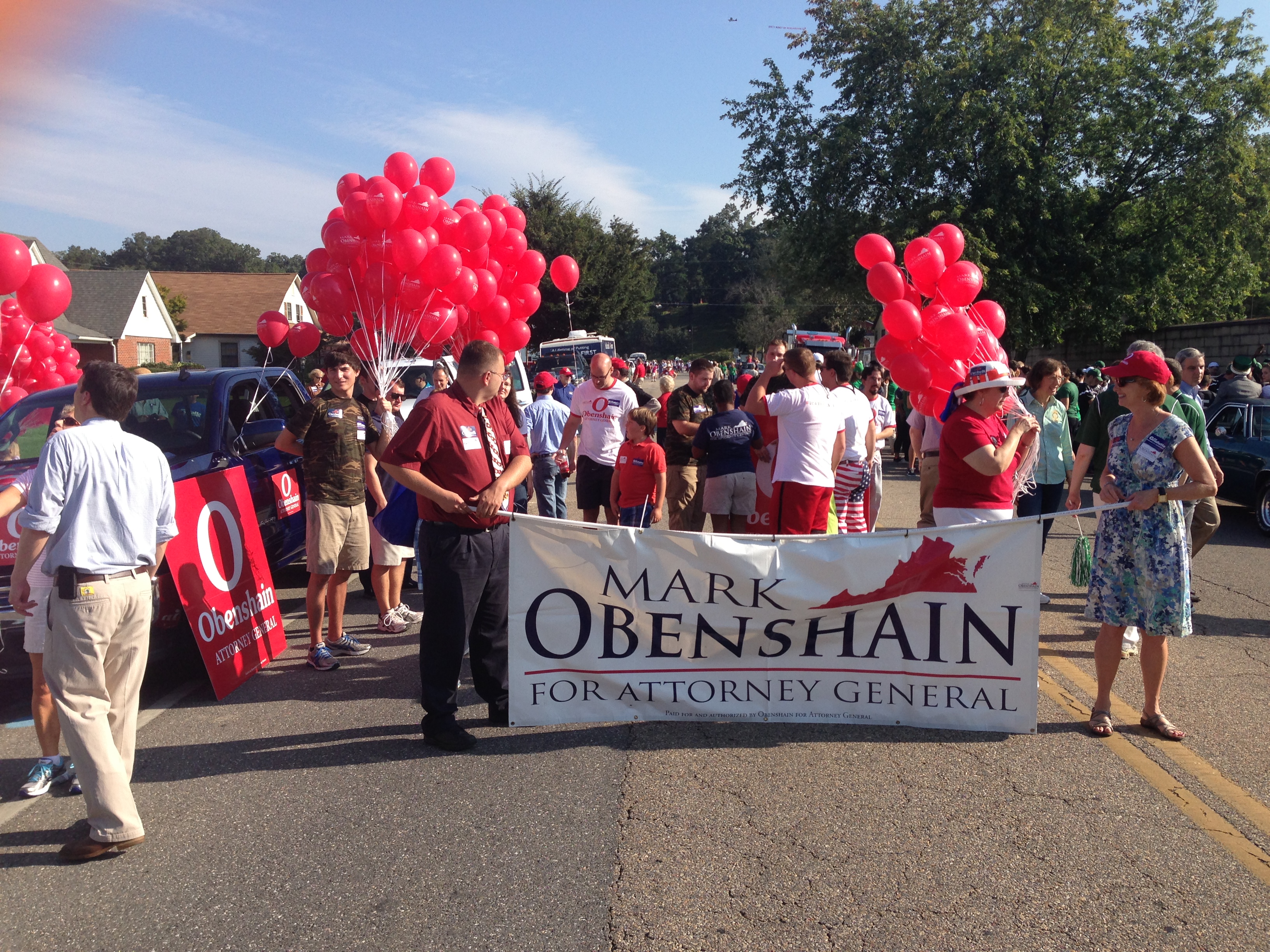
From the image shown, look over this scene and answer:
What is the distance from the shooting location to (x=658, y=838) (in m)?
3.66

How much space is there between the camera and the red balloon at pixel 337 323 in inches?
346

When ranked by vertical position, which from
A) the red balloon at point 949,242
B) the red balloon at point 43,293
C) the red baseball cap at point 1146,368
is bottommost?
the red baseball cap at point 1146,368

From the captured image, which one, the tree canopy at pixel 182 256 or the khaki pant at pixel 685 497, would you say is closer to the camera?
the khaki pant at pixel 685 497

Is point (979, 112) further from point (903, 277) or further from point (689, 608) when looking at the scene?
point (689, 608)

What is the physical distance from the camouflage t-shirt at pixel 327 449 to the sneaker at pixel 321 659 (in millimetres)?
938

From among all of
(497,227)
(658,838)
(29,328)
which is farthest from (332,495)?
(29,328)

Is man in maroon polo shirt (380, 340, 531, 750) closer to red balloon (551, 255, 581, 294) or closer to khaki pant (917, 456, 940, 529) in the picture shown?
khaki pant (917, 456, 940, 529)

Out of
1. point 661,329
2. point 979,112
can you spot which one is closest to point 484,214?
point 979,112

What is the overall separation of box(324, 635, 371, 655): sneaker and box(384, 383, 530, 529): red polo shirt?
1.95m

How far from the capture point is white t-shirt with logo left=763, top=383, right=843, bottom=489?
6.17m

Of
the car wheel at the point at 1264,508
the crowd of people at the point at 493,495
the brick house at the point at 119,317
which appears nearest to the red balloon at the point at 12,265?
the crowd of people at the point at 493,495

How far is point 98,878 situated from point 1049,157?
2509 cm

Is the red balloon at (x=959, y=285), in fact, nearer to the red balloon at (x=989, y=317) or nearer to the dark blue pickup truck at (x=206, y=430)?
the red balloon at (x=989, y=317)

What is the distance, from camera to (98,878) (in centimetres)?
344
